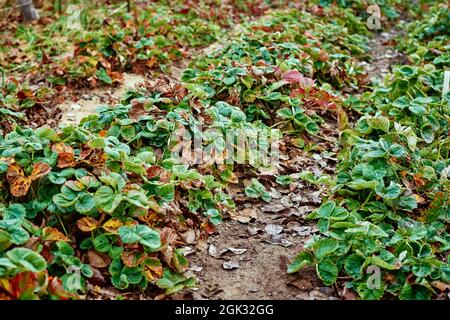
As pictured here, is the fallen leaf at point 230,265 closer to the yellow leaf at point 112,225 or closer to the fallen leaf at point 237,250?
the fallen leaf at point 237,250

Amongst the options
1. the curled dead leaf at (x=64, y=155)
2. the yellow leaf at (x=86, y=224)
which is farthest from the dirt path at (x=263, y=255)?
the curled dead leaf at (x=64, y=155)

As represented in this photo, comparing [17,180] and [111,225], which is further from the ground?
[17,180]

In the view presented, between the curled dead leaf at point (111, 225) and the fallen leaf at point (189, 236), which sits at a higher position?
the curled dead leaf at point (111, 225)

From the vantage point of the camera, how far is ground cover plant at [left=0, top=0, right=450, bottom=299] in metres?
2.60

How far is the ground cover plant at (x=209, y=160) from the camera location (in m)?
2.60

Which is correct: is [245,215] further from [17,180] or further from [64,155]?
[17,180]

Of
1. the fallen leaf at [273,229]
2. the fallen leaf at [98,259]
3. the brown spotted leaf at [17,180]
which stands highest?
the brown spotted leaf at [17,180]

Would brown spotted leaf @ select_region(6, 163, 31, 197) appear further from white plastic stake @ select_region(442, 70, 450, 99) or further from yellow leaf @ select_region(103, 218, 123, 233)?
white plastic stake @ select_region(442, 70, 450, 99)

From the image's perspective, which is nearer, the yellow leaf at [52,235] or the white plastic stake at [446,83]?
the yellow leaf at [52,235]

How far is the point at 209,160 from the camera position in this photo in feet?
11.4

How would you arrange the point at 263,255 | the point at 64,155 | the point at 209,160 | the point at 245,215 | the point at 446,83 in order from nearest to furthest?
the point at 64,155 < the point at 263,255 < the point at 245,215 < the point at 209,160 < the point at 446,83

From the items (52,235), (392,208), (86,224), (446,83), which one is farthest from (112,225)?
(446,83)

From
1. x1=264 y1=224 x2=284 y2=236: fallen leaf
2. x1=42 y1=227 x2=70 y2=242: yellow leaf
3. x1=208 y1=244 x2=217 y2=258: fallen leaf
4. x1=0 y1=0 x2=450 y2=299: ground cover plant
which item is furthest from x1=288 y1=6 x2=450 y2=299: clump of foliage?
x1=42 y1=227 x2=70 y2=242: yellow leaf

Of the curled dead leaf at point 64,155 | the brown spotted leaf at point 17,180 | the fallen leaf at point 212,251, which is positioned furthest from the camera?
the fallen leaf at point 212,251
